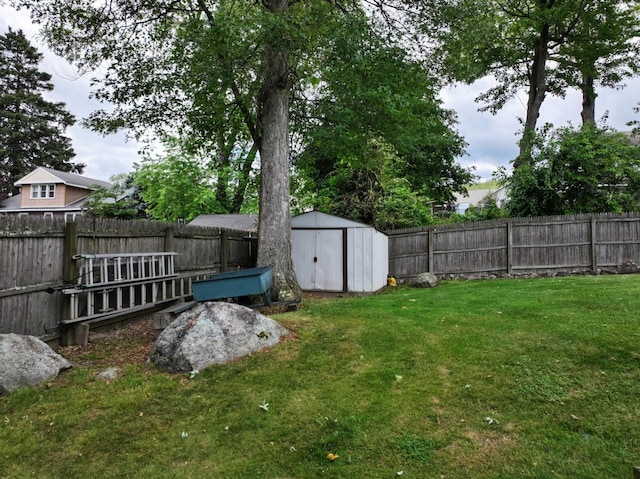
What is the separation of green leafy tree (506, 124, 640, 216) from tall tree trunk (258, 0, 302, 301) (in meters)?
8.59

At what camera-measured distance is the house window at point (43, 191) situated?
27.8m

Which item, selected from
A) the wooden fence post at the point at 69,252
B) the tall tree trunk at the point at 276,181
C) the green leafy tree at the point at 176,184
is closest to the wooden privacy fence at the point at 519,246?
the tall tree trunk at the point at 276,181

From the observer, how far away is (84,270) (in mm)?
5062

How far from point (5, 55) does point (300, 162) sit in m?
39.6

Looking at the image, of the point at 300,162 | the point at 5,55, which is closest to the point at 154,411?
the point at 300,162

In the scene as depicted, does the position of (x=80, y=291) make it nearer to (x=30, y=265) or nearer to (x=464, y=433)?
(x=30, y=265)

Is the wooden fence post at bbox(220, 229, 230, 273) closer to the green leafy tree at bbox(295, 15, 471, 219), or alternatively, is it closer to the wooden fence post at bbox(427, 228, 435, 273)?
the green leafy tree at bbox(295, 15, 471, 219)

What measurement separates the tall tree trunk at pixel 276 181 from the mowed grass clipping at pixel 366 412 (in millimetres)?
2718

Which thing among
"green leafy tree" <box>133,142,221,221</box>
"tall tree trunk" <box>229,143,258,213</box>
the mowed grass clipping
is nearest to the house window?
"green leafy tree" <box>133,142,221,221</box>

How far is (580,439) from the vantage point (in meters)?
2.52

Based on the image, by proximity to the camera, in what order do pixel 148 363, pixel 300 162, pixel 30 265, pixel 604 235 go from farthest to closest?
pixel 300 162
pixel 604 235
pixel 30 265
pixel 148 363

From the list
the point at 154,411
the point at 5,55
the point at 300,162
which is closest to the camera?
the point at 154,411

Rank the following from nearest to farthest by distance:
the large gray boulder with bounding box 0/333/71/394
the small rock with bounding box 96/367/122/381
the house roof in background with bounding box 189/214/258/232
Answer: the large gray boulder with bounding box 0/333/71/394
the small rock with bounding box 96/367/122/381
the house roof in background with bounding box 189/214/258/232

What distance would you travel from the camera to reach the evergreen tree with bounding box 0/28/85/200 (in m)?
33.8
